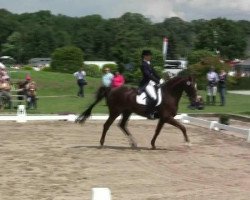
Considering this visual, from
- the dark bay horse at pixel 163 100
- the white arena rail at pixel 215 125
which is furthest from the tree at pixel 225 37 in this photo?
the dark bay horse at pixel 163 100

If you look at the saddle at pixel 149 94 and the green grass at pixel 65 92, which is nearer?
the saddle at pixel 149 94

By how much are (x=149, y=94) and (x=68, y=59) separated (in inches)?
1859

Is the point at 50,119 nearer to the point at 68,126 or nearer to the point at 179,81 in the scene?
the point at 68,126

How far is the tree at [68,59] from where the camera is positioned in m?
58.2

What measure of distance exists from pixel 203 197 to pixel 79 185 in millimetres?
1798

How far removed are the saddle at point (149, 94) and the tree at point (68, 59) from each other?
1783 inches

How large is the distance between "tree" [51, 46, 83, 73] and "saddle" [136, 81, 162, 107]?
45280 mm

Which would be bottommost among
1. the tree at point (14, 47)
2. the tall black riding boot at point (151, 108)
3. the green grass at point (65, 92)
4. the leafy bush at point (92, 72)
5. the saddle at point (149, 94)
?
the green grass at point (65, 92)

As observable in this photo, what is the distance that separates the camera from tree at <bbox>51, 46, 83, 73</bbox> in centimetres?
5822

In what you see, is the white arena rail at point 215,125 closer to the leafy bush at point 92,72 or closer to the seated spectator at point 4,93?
the seated spectator at point 4,93

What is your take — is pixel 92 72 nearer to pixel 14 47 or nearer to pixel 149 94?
pixel 149 94

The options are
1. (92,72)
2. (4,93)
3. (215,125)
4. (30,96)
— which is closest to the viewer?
(215,125)

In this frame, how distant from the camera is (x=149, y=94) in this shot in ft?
42.4

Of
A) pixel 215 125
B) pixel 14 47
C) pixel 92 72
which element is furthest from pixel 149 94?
pixel 14 47
